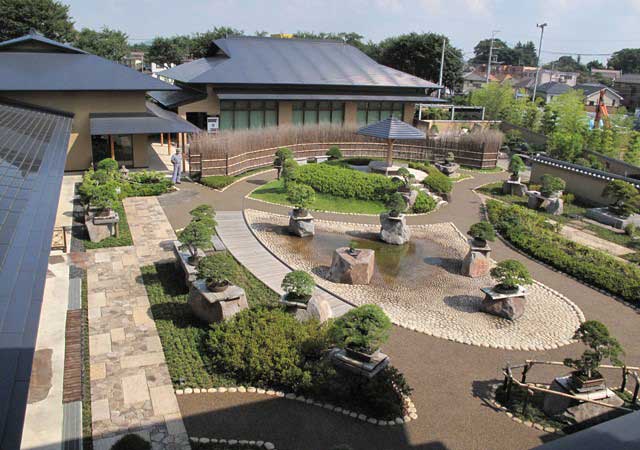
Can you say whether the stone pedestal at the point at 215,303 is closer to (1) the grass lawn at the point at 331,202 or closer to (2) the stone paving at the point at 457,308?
(2) the stone paving at the point at 457,308

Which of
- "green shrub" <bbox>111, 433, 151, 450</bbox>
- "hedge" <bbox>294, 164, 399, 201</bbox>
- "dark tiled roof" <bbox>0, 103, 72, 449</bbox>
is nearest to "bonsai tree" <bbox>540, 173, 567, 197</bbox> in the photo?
"hedge" <bbox>294, 164, 399, 201</bbox>

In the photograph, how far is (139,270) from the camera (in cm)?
1419

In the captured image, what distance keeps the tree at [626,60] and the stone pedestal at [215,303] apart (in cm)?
14232

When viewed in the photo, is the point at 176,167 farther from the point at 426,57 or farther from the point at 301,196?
the point at 426,57

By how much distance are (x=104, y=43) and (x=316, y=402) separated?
72187mm

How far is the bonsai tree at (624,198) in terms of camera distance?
21.5 metres

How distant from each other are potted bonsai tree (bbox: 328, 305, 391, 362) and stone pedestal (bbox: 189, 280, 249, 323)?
272cm

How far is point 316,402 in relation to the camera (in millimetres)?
9203

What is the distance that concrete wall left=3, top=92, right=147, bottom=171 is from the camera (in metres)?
24.0

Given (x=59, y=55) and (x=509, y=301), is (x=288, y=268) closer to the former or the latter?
(x=509, y=301)

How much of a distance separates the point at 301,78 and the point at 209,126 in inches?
310

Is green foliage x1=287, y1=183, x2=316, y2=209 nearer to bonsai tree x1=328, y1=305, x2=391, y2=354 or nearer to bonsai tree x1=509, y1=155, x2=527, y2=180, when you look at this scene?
bonsai tree x1=328, y1=305, x2=391, y2=354

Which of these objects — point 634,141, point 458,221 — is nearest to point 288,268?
point 458,221

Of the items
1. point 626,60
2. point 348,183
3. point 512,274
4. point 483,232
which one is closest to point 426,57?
point 348,183
